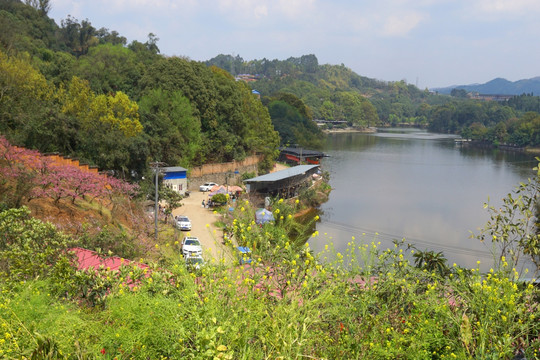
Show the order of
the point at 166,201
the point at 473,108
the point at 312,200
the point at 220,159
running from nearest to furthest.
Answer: the point at 166,201, the point at 312,200, the point at 220,159, the point at 473,108

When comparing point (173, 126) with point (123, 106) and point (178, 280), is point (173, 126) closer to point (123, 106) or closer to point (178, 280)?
point (123, 106)

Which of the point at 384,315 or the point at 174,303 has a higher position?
the point at 174,303

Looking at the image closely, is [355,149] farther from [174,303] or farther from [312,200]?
[174,303]

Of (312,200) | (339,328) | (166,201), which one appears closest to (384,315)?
(339,328)

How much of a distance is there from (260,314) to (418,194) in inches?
901

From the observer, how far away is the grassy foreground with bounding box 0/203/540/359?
9.02ft

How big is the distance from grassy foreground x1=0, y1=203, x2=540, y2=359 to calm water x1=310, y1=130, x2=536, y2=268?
2183 mm

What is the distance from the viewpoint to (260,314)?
2.96 m

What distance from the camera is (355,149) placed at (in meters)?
43.7

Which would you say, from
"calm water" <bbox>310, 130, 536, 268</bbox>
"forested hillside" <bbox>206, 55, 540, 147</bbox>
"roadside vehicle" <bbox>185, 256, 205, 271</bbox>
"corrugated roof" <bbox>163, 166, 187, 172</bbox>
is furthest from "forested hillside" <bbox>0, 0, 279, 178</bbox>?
"forested hillside" <bbox>206, 55, 540, 147</bbox>

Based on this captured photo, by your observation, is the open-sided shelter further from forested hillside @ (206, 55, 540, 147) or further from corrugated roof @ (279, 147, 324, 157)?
forested hillside @ (206, 55, 540, 147)

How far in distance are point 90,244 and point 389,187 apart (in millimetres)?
21372

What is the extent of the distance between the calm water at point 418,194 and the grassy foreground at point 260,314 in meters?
2.18

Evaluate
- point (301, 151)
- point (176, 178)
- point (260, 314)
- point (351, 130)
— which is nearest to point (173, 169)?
point (176, 178)
